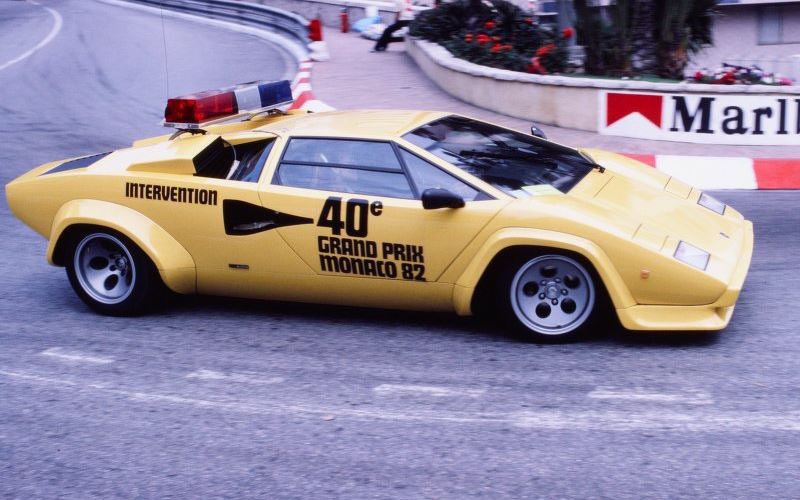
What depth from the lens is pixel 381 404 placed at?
5.12m

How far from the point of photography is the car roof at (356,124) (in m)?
6.31

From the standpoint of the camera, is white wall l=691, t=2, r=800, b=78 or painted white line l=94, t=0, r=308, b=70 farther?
white wall l=691, t=2, r=800, b=78

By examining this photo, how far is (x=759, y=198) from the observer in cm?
960

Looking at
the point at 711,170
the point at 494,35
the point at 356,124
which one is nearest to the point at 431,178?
the point at 356,124

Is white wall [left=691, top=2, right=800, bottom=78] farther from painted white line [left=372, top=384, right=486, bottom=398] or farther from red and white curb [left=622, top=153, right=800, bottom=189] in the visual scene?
painted white line [left=372, top=384, right=486, bottom=398]

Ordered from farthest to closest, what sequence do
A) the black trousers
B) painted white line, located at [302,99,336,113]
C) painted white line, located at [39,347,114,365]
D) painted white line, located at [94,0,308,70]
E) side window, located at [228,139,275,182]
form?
painted white line, located at [94,0,308,70]
the black trousers
painted white line, located at [302,99,336,113]
side window, located at [228,139,275,182]
painted white line, located at [39,347,114,365]

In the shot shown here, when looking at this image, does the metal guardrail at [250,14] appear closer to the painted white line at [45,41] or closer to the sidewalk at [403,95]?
the sidewalk at [403,95]

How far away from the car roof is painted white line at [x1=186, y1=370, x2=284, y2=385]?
169 cm

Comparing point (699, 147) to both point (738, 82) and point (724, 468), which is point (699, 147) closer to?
point (738, 82)

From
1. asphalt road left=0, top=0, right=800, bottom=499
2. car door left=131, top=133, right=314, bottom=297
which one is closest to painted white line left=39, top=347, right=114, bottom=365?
asphalt road left=0, top=0, right=800, bottom=499

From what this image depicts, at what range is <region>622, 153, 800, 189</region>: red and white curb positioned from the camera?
1007 cm

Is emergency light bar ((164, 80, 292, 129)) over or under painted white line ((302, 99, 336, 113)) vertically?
over

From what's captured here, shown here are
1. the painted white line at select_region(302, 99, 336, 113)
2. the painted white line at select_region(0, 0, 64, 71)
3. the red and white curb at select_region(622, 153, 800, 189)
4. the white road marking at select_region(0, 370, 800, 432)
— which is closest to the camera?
the white road marking at select_region(0, 370, 800, 432)

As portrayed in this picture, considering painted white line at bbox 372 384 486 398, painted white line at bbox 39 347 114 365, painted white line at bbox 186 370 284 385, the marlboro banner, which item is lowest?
painted white line at bbox 372 384 486 398
